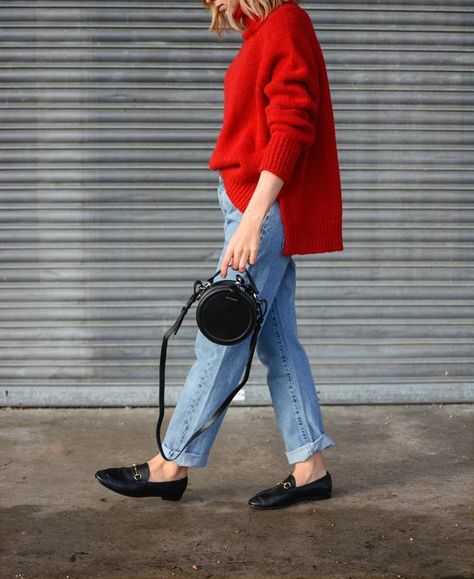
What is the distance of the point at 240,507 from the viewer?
A: 3828mm

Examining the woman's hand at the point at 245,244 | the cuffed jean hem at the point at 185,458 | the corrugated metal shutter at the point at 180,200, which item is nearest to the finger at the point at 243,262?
the woman's hand at the point at 245,244

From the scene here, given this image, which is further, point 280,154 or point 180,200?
point 180,200

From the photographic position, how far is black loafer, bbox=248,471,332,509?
3.79 meters

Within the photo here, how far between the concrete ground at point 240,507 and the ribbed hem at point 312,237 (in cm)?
96

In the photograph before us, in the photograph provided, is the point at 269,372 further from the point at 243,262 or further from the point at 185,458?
the point at 243,262

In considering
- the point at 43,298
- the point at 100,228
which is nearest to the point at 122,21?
the point at 100,228

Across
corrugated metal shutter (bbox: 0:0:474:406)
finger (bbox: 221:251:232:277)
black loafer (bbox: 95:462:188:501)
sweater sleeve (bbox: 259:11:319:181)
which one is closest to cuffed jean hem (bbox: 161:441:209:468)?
black loafer (bbox: 95:462:188:501)

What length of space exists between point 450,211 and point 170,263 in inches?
56.9

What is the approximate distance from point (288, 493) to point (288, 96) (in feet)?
4.69

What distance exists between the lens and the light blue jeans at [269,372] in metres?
3.53

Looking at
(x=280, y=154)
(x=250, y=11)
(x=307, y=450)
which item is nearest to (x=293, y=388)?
(x=307, y=450)

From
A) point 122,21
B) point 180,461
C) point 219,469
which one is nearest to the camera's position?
point 180,461

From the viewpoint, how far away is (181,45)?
5.20 meters

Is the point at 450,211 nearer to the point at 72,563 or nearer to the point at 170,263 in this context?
the point at 170,263
